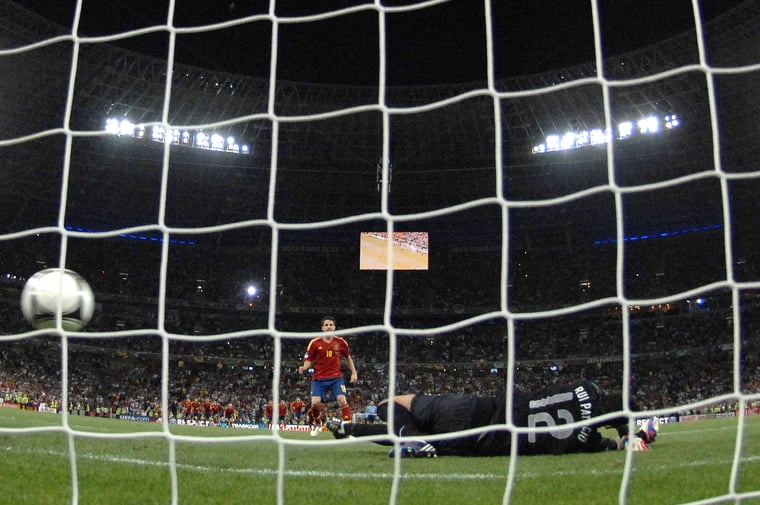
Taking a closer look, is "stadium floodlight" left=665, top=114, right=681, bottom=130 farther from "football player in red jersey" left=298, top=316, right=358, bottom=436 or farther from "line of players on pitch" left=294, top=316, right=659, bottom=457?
"line of players on pitch" left=294, top=316, right=659, bottom=457

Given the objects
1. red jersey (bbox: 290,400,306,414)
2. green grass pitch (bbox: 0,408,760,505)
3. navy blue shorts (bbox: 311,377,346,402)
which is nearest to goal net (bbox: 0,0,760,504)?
red jersey (bbox: 290,400,306,414)

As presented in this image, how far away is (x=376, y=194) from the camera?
23891 millimetres

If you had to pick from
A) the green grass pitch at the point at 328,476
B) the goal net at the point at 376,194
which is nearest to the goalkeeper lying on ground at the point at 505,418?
the green grass pitch at the point at 328,476

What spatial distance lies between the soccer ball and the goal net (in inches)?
307

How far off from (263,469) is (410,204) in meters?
20.9

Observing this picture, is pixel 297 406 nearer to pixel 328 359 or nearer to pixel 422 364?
pixel 422 364

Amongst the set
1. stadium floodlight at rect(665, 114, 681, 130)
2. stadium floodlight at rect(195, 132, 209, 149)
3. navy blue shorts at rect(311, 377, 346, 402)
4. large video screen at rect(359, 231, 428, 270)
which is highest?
stadium floodlight at rect(665, 114, 681, 130)

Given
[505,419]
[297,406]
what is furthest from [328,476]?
[297,406]

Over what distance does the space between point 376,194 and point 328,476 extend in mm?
20618

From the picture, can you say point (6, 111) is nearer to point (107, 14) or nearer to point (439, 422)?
point (107, 14)

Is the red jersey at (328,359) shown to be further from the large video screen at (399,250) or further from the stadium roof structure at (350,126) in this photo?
the large video screen at (399,250)

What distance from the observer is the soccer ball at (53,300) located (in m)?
4.75

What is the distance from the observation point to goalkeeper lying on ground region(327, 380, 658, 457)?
13.7 feet

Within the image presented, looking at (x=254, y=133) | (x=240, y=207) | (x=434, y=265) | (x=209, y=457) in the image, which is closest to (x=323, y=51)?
(x=254, y=133)
